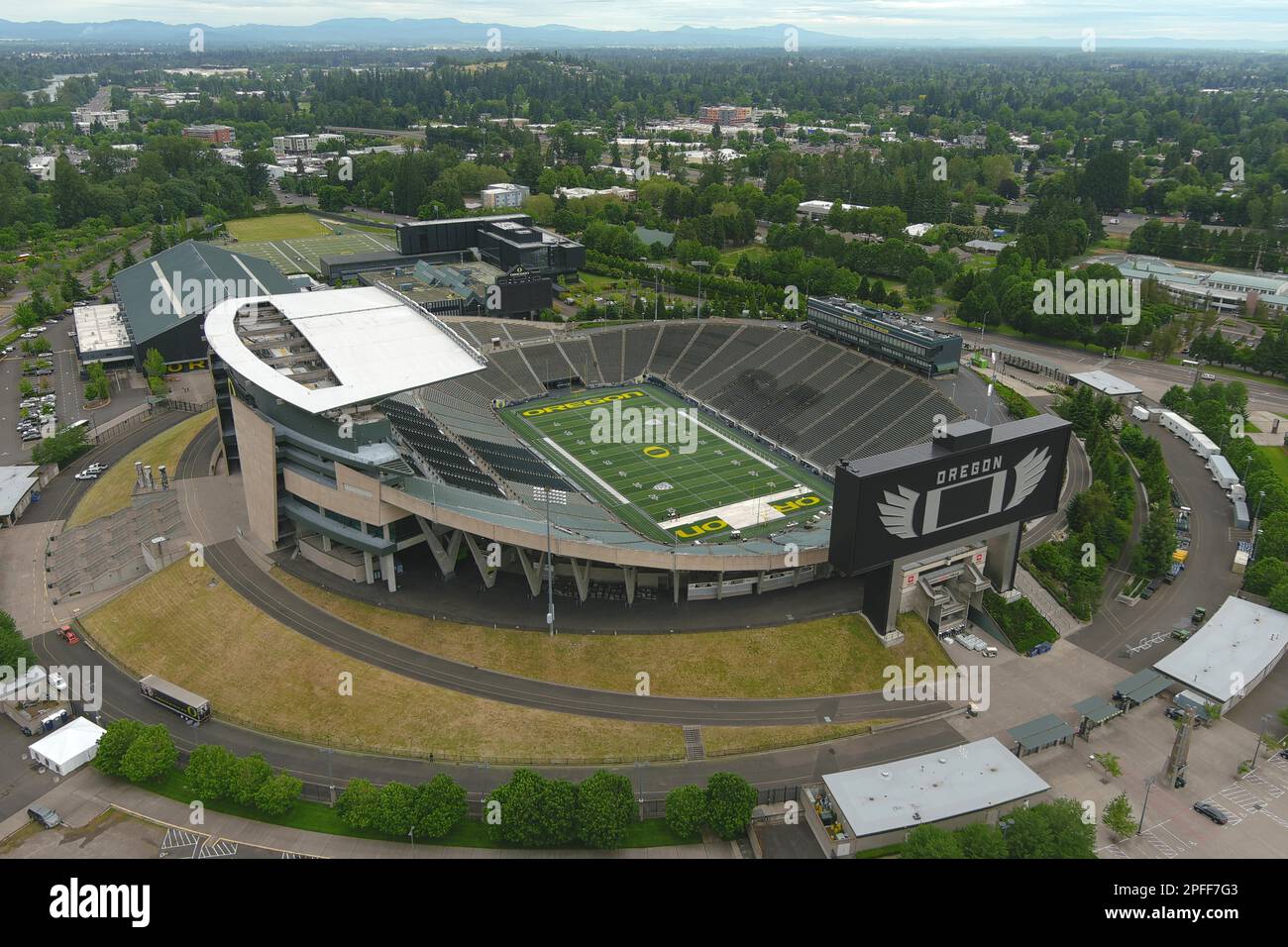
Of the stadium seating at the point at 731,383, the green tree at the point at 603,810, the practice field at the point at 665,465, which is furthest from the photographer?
the stadium seating at the point at 731,383

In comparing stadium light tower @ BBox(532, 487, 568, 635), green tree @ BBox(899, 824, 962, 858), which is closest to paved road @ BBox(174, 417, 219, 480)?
stadium light tower @ BBox(532, 487, 568, 635)

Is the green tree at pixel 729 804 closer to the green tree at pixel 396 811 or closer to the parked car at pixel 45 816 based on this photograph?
the green tree at pixel 396 811

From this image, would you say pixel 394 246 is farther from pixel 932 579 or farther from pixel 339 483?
pixel 932 579

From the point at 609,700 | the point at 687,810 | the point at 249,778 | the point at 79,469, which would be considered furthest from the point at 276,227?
the point at 687,810

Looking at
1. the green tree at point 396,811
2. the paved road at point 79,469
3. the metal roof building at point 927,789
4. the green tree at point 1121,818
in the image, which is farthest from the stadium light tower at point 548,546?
the paved road at point 79,469

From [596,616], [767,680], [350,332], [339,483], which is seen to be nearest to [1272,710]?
[767,680]
